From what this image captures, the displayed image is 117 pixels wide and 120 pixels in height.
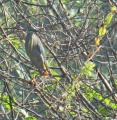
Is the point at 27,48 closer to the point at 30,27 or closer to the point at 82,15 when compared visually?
the point at 30,27

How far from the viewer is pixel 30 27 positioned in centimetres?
481

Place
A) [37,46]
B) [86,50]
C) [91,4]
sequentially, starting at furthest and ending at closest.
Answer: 1. [37,46]
2. [86,50]
3. [91,4]

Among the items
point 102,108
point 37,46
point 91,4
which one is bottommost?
point 102,108

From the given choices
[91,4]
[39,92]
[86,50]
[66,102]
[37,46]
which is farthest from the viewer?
[37,46]

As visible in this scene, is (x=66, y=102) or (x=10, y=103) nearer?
(x=66, y=102)

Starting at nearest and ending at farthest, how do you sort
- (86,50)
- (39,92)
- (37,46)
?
(39,92) → (86,50) → (37,46)

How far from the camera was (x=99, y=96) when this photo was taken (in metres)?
4.46

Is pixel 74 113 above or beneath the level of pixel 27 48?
beneath

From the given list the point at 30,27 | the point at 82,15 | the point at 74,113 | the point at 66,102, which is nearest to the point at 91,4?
the point at 82,15

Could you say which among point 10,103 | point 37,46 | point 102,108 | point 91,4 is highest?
point 91,4

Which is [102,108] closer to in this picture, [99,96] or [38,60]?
[99,96]

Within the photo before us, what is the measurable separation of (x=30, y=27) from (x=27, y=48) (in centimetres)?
37

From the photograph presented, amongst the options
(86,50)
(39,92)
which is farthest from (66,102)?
(86,50)

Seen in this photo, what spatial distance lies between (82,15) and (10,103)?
4.57 ft
